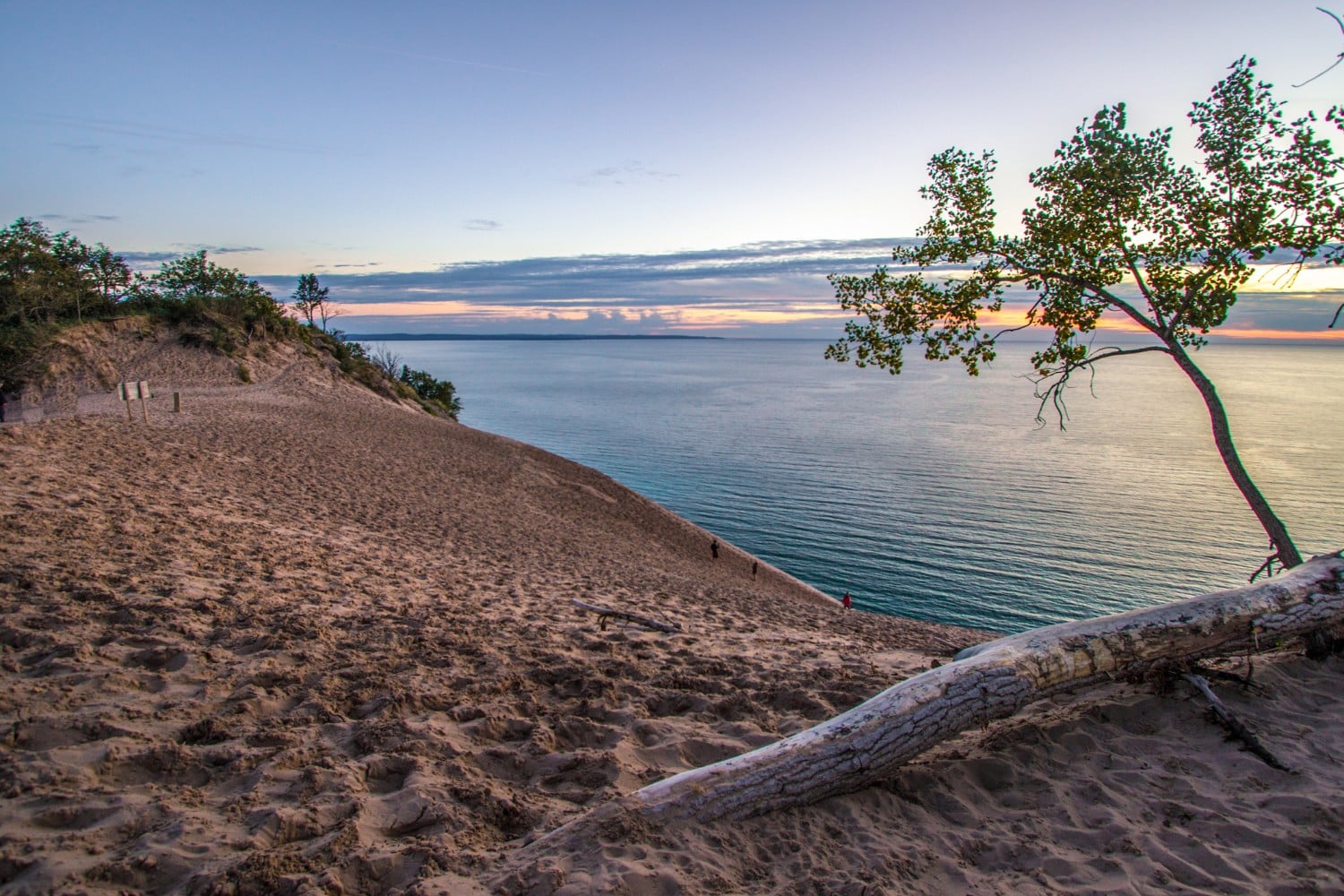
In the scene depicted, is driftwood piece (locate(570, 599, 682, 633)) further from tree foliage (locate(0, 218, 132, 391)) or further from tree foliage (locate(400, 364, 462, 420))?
tree foliage (locate(400, 364, 462, 420))

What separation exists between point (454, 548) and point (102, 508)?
5.73 m

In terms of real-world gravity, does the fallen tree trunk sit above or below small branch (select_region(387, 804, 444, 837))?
above

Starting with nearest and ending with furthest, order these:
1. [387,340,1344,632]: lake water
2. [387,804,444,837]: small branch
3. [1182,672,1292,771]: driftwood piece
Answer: [387,804,444,837]: small branch → [1182,672,1292,771]: driftwood piece → [387,340,1344,632]: lake water

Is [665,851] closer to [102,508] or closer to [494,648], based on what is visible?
[494,648]

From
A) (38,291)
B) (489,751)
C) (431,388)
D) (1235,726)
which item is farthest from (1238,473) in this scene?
(431,388)

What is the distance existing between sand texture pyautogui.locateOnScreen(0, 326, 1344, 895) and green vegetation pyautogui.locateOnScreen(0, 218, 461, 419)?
3054cm

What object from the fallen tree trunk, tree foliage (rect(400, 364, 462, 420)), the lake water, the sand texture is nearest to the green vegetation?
tree foliage (rect(400, 364, 462, 420))

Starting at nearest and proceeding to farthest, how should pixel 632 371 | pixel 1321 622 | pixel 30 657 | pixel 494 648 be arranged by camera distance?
pixel 30 657 → pixel 1321 622 → pixel 494 648 → pixel 632 371

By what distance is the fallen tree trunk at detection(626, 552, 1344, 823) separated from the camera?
414 centimetres

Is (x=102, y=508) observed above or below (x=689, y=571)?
above

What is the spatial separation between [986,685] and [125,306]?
4960 centimetres

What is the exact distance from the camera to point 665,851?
3688mm

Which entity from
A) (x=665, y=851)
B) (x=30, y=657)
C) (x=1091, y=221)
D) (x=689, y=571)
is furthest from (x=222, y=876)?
(x=689, y=571)

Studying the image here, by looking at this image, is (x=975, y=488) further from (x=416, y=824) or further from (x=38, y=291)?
(x=38, y=291)
